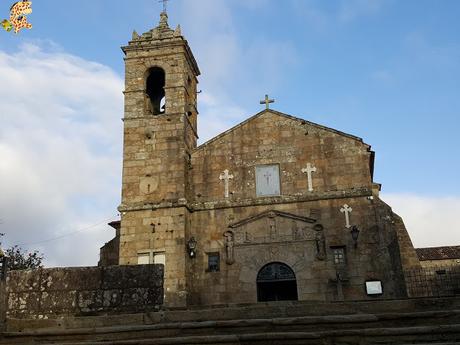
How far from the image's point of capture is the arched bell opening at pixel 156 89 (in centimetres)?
2330

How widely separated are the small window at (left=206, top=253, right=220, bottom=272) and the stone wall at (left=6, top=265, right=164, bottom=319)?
10.8 metres

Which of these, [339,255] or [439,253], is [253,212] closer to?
[339,255]

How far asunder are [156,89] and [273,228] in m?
9.25

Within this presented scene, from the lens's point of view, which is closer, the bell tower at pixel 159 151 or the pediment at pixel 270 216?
the bell tower at pixel 159 151

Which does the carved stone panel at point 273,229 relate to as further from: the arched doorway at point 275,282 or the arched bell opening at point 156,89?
the arched bell opening at point 156,89

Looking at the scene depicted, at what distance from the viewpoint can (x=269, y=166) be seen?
2055 cm

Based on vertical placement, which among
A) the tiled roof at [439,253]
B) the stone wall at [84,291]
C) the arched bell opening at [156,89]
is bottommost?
the stone wall at [84,291]

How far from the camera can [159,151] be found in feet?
68.2

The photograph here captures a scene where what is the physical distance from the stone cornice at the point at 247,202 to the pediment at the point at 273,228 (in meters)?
0.53

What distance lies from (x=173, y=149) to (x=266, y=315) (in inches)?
552

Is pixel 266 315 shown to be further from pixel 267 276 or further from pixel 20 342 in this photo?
pixel 267 276

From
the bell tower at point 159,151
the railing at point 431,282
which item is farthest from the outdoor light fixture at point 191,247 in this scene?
the railing at point 431,282

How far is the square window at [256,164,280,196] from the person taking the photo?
66.2ft

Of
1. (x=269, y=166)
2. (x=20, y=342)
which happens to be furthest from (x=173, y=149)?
(x=20, y=342)
